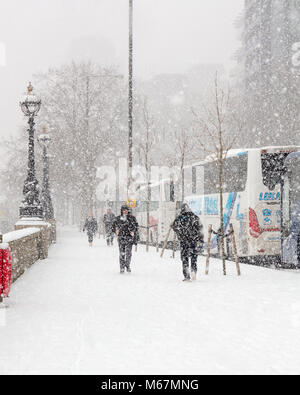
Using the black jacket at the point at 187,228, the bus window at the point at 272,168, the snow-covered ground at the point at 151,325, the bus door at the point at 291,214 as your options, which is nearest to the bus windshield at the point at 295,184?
the bus door at the point at 291,214

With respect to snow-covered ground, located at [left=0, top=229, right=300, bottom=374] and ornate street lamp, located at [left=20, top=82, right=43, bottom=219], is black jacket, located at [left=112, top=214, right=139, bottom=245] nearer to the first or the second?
snow-covered ground, located at [left=0, top=229, right=300, bottom=374]

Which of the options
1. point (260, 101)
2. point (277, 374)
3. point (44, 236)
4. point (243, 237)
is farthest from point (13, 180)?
point (277, 374)

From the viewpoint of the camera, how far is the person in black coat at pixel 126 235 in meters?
15.2

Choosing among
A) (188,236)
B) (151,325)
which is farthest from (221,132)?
(151,325)

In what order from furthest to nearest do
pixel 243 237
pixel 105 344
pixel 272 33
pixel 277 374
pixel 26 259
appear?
pixel 272 33 → pixel 243 237 → pixel 26 259 → pixel 105 344 → pixel 277 374

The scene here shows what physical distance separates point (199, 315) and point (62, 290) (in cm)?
362

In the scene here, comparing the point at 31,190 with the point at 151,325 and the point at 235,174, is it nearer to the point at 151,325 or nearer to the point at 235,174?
the point at 235,174

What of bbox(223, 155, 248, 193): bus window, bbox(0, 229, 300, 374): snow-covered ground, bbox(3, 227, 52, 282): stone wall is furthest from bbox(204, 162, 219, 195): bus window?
bbox(0, 229, 300, 374): snow-covered ground

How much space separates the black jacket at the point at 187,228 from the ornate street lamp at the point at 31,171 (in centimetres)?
729

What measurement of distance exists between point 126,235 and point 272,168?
5.54 m

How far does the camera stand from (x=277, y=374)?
5.61 metres

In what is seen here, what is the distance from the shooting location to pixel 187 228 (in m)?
13.4

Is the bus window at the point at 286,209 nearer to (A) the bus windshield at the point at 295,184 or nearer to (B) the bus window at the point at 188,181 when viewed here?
(A) the bus windshield at the point at 295,184
